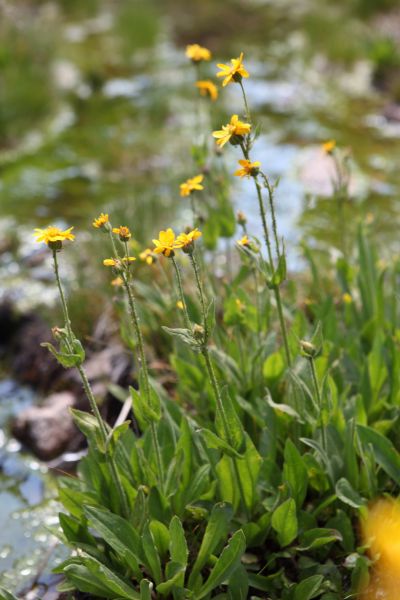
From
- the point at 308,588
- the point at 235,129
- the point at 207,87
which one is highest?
the point at 207,87

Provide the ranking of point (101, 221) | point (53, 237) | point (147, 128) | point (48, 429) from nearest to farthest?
point (53, 237) < point (101, 221) < point (48, 429) < point (147, 128)

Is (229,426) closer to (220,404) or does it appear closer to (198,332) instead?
(220,404)

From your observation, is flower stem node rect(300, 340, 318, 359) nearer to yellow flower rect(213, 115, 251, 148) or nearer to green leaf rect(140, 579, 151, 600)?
yellow flower rect(213, 115, 251, 148)

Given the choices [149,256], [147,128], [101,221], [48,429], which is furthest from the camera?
[147,128]

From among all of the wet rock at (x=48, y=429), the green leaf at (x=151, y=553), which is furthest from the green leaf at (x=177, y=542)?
the wet rock at (x=48, y=429)

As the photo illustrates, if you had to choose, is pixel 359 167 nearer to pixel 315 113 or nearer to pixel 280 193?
pixel 280 193

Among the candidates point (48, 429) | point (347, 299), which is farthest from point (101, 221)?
point (48, 429)

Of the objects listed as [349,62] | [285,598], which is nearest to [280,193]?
[349,62]

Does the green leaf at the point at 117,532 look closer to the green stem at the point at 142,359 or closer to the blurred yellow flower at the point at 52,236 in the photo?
the green stem at the point at 142,359
